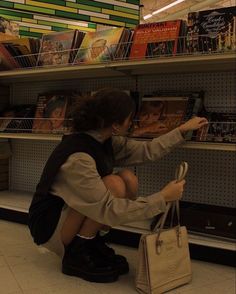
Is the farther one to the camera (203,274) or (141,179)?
(141,179)

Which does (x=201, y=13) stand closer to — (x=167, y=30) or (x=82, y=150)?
(x=167, y=30)

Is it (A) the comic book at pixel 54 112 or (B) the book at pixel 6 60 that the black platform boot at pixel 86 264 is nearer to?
(A) the comic book at pixel 54 112

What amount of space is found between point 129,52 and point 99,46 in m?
0.25

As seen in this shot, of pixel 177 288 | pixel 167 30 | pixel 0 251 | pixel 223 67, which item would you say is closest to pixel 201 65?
pixel 223 67

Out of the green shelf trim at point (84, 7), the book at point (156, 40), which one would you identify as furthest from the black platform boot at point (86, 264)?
the green shelf trim at point (84, 7)

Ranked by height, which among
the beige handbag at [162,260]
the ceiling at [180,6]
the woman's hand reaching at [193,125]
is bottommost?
the beige handbag at [162,260]

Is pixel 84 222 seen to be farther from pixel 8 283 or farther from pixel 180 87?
pixel 180 87

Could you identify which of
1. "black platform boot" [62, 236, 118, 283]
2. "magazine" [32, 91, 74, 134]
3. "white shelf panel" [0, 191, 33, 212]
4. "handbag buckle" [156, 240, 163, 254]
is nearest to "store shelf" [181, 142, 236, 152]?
"handbag buckle" [156, 240, 163, 254]

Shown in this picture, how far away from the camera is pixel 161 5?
1045 cm

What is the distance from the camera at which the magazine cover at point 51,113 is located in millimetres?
3090

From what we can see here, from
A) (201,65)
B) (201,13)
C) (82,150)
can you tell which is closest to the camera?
(82,150)

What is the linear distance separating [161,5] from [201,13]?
8.61 m

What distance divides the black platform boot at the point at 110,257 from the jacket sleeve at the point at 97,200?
330 mm

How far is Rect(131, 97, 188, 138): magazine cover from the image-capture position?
8.30 ft
